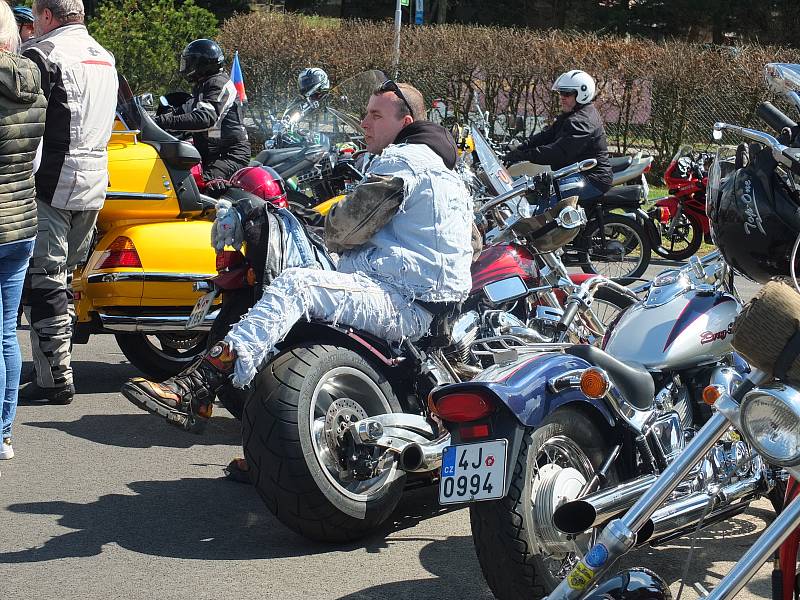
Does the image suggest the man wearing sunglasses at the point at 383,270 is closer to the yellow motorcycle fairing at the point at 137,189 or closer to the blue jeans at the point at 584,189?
the yellow motorcycle fairing at the point at 137,189

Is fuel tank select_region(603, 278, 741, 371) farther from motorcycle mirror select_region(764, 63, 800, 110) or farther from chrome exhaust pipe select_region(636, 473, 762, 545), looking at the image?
motorcycle mirror select_region(764, 63, 800, 110)

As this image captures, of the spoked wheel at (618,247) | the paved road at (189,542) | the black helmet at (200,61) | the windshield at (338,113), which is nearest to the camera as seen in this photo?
the paved road at (189,542)

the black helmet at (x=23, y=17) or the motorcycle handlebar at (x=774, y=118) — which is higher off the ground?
the motorcycle handlebar at (x=774, y=118)

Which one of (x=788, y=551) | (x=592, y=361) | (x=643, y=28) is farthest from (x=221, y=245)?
(x=643, y=28)

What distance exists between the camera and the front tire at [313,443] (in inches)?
166

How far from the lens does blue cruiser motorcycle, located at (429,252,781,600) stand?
357 cm

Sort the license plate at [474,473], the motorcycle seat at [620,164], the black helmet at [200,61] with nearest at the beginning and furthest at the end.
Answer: the license plate at [474,473]
the black helmet at [200,61]
the motorcycle seat at [620,164]

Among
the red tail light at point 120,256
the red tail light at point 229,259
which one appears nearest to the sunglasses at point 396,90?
the red tail light at point 229,259

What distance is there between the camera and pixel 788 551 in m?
2.60

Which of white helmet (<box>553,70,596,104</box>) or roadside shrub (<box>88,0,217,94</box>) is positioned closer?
white helmet (<box>553,70,596,104</box>)

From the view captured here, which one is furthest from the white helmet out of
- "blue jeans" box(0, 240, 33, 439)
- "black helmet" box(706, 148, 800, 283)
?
"black helmet" box(706, 148, 800, 283)

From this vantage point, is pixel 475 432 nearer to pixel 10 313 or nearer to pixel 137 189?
pixel 10 313

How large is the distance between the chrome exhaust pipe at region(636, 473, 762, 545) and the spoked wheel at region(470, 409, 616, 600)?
0.84 feet

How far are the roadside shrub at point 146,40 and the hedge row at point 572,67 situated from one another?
1.75m
